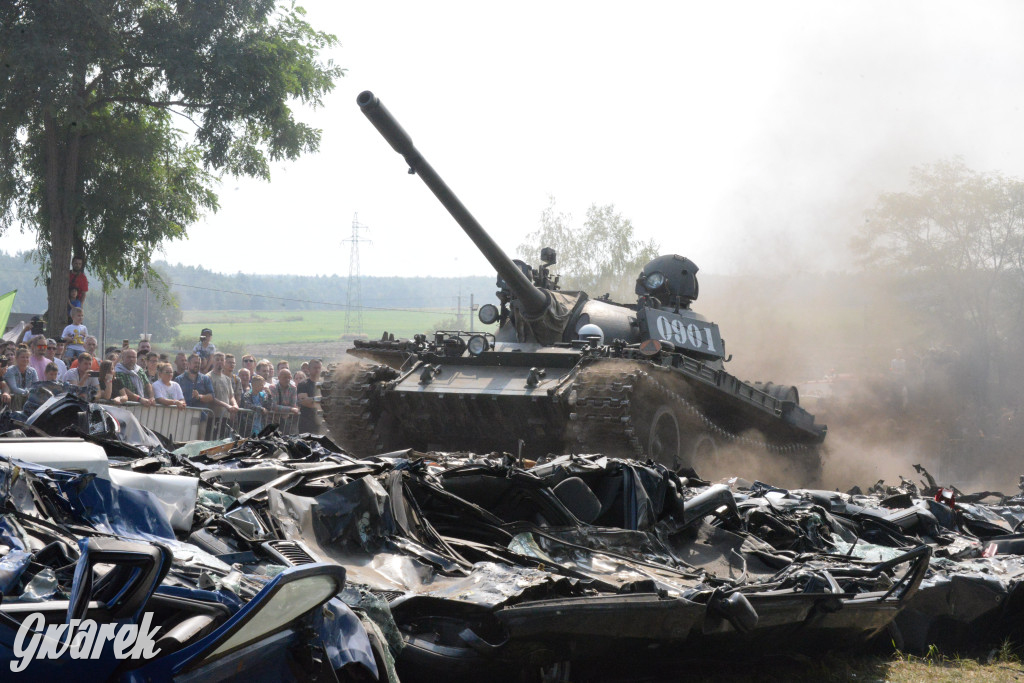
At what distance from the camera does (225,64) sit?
16312mm

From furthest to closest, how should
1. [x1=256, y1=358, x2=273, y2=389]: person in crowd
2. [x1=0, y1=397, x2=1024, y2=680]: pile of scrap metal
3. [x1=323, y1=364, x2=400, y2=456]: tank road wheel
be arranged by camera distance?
[x1=256, y1=358, x2=273, y2=389]: person in crowd < [x1=323, y1=364, x2=400, y2=456]: tank road wheel < [x1=0, y1=397, x2=1024, y2=680]: pile of scrap metal

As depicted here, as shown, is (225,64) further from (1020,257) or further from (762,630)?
(1020,257)

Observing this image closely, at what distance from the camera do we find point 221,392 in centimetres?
1321

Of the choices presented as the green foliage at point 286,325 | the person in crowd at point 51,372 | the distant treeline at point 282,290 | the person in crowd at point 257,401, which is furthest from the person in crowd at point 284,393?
the distant treeline at point 282,290

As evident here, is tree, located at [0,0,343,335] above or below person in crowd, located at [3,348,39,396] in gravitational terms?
above

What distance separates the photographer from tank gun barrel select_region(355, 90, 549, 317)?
385 inches

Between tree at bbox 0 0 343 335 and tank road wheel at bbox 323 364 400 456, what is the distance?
19.0 feet

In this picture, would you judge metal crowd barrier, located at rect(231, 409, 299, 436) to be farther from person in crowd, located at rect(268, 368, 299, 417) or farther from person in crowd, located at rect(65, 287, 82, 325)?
person in crowd, located at rect(65, 287, 82, 325)

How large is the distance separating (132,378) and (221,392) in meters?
1.52

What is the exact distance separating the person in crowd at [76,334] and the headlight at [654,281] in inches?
294

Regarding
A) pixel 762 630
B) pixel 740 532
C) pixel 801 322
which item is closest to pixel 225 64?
pixel 740 532

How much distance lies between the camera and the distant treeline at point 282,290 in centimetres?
9456

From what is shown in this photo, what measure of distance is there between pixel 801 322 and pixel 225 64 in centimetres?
1759

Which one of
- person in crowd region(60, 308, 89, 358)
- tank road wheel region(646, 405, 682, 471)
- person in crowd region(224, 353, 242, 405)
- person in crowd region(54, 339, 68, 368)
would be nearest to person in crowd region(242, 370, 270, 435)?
person in crowd region(224, 353, 242, 405)
